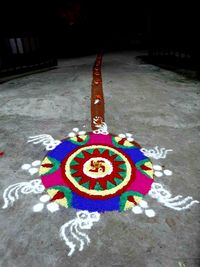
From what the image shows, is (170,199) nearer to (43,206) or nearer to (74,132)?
(43,206)

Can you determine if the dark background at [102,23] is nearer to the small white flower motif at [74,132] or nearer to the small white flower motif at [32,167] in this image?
the small white flower motif at [74,132]

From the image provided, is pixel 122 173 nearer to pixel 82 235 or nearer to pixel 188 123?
pixel 82 235

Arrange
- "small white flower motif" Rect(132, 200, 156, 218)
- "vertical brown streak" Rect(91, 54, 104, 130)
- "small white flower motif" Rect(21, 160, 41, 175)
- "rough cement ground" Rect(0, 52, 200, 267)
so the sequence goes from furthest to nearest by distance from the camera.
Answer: "vertical brown streak" Rect(91, 54, 104, 130)
"small white flower motif" Rect(21, 160, 41, 175)
"small white flower motif" Rect(132, 200, 156, 218)
"rough cement ground" Rect(0, 52, 200, 267)

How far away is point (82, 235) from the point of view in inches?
60.9

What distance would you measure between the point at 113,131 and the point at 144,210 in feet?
4.30

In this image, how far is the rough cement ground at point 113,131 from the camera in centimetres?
144

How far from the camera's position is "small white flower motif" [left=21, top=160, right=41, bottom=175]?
2.15 m

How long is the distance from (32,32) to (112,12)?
261 inches

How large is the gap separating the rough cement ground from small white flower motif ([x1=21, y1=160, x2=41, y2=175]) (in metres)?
0.08

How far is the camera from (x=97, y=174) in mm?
2092

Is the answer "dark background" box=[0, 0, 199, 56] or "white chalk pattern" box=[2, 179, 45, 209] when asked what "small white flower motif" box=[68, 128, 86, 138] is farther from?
"dark background" box=[0, 0, 199, 56]

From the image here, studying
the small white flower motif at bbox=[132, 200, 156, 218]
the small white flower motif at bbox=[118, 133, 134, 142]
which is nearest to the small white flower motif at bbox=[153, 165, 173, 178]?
the small white flower motif at bbox=[132, 200, 156, 218]

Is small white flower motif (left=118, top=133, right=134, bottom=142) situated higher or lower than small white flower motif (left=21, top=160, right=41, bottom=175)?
lower

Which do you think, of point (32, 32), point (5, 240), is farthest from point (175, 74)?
point (5, 240)
